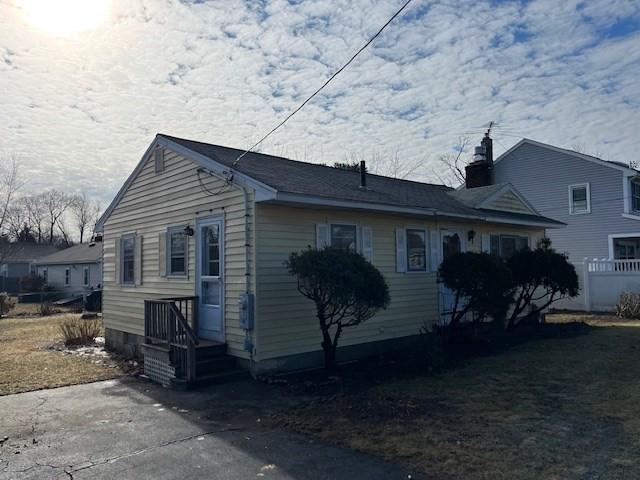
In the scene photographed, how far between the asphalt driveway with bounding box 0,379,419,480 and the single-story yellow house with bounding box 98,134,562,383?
104cm

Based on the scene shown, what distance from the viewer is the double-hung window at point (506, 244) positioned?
548 inches

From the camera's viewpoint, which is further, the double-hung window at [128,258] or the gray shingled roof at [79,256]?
the gray shingled roof at [79,256]

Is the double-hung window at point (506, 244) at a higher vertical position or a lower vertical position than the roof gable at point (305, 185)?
lower

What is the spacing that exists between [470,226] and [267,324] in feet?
22.3

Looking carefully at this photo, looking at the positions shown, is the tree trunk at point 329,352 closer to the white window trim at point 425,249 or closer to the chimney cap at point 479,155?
the white window trim at point 425,249

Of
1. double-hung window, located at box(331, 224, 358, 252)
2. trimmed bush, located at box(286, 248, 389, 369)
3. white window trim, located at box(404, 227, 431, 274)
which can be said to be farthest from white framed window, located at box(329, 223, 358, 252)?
white window trim, located at box(404, 227, 431, 274)

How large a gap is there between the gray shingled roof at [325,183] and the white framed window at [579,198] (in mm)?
10177

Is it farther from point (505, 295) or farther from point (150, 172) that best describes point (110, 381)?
point (505, 295)

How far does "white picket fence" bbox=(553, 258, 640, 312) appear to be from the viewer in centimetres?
1706

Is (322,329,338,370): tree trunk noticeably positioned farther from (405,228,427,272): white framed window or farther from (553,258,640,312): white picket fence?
(553,258,640,312): white picket fence

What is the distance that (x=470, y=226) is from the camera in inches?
511

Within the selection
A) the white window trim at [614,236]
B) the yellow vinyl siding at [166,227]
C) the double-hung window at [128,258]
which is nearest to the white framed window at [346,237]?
the yellow vinyl siding at [166,227]

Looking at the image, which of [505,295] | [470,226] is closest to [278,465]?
[505,295]

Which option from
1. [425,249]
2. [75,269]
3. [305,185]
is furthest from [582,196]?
[75,269]
